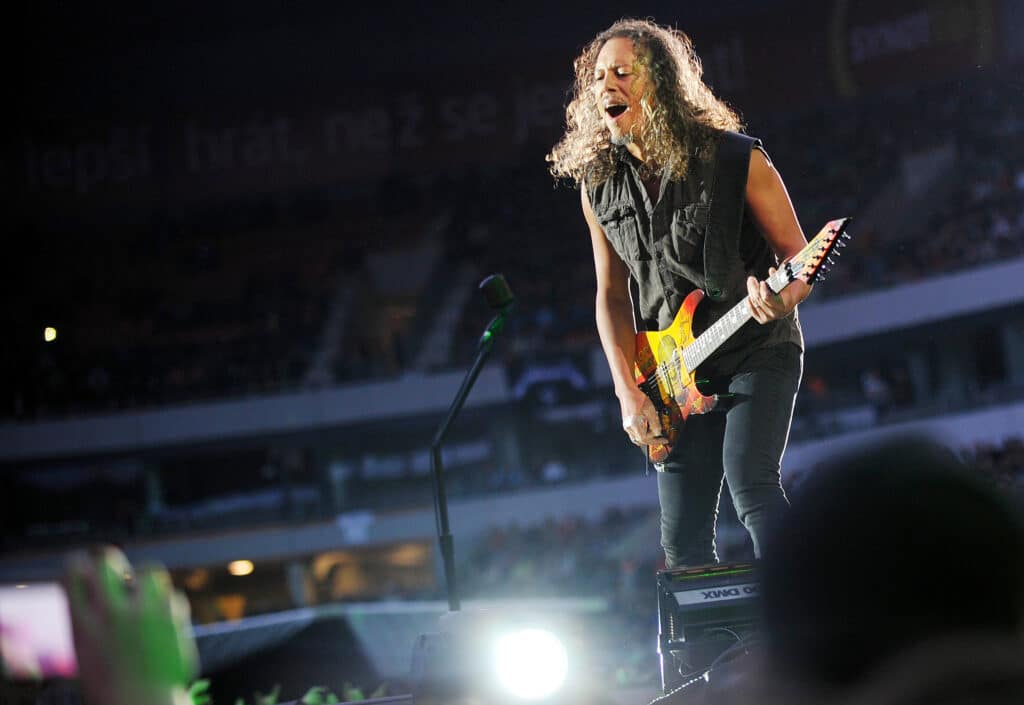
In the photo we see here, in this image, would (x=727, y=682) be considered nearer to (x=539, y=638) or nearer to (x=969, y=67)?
(x=539, y=638)

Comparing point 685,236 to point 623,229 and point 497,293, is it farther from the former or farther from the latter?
point 497,293

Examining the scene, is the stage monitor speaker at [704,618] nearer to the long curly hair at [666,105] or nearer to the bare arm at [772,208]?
the bare arm at [772,208]

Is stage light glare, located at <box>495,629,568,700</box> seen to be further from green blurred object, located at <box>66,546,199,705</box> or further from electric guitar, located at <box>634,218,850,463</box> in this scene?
electric guitar, located at <box>634,218,850,463</box>

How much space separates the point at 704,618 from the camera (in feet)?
6.10

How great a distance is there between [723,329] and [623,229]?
352 mm

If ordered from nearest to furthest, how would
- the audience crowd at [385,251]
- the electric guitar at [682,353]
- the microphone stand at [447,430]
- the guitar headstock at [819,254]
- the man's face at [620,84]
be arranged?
the guitar headstock at [819,254], the electric guitar at [682,353], the man's face at [620,84], the microphone stand at [447,430], the audience crowd at [385,251]

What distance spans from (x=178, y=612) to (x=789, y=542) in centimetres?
38

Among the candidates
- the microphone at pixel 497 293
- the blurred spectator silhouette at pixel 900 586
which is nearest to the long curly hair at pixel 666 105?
the microphone at pixel 497 293

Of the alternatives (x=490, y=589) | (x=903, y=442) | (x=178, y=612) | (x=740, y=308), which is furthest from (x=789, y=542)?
(x=490, y=589)

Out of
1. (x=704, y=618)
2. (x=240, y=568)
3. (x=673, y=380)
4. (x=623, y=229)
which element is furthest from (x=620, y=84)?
(x=240, y=568)

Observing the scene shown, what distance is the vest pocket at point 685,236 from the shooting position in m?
2.25

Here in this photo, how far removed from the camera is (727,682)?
78 cm

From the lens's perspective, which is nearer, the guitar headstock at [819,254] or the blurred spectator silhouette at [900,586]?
the blurred spectator silhouette at [900,586]

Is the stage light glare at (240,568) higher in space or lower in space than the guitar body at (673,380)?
higher
